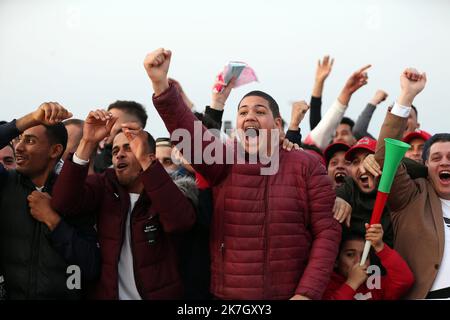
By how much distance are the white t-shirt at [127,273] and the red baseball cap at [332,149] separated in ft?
6.28

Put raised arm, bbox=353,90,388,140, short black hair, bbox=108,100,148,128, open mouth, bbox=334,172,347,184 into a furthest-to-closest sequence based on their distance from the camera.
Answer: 1. raised arm, bbox=353,90,388,140
2. short black hair, bbox=108,100,148,128
3. open mouth, bbox=334,172,347,184

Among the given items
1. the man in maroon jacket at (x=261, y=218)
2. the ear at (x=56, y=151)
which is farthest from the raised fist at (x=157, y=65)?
the ear at (x=56, y=151)

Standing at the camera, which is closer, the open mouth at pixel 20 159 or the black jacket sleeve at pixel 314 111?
Result: the open mouth at pixel 20 159

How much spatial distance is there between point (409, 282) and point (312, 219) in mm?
692

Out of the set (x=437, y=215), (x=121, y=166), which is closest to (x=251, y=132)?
(x=121, y=166)

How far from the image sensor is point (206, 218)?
3582 mm

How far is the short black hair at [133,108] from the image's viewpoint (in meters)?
5.03

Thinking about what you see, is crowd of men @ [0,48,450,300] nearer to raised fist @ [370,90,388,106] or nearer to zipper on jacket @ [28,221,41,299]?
zipper on jacket @ [28,221,41,299]

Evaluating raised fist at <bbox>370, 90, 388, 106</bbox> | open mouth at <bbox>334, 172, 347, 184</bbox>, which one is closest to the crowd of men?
→ open mouth at <bbox>334, 172, 347, 184</bbox>

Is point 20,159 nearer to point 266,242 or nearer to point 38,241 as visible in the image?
point 38,241

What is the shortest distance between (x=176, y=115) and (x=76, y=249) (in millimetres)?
914

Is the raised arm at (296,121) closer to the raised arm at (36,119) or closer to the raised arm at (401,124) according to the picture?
the raised arm at (401,124)

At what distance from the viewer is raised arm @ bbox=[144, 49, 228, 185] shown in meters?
3.28
